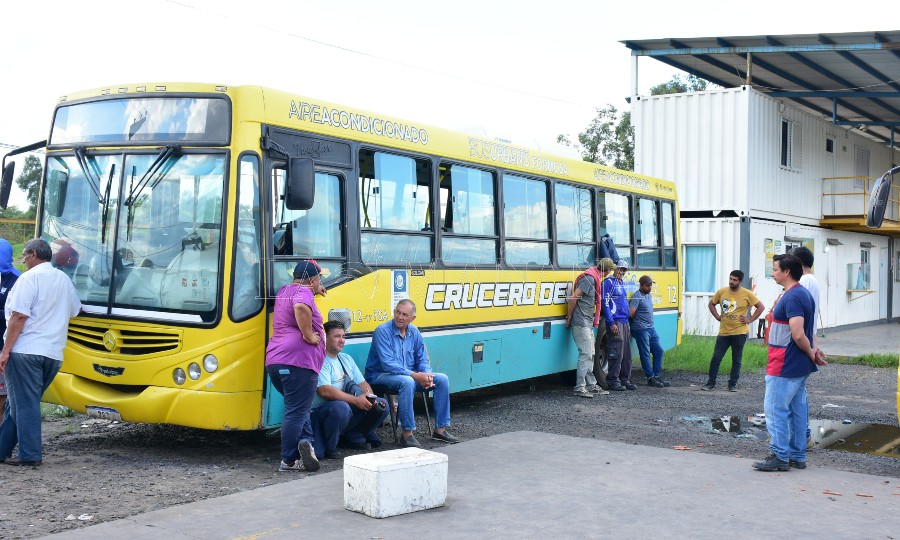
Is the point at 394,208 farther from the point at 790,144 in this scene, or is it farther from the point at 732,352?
the point at 790,144

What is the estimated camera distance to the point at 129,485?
7148mm

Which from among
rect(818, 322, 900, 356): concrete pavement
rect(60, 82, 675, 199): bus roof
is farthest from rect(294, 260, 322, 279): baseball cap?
rect(818, 322, 900, 356): concrete pavement

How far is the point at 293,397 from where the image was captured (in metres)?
7.70

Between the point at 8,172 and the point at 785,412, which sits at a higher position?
the point at 8,172

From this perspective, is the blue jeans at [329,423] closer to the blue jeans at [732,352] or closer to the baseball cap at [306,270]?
the baseball cap at [306,270]

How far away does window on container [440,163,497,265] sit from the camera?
34.5 ft

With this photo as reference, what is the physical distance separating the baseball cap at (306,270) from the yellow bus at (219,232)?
39 centimetres

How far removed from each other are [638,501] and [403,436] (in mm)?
2698

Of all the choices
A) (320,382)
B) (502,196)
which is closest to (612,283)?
(502,196)

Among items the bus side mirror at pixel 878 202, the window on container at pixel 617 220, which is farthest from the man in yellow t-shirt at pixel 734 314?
the bus side mirror at pixel 878 202

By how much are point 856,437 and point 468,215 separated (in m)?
4.91

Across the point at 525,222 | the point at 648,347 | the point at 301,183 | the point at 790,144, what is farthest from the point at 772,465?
the point at 790,144

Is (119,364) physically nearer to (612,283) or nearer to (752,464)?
(752,464)

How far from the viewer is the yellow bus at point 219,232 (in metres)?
7.84
